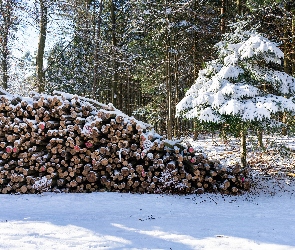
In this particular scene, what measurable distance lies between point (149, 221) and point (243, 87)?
4132mm

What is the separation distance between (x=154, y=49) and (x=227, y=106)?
393 inches

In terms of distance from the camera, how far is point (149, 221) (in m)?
4.87

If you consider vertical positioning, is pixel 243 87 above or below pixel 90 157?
above

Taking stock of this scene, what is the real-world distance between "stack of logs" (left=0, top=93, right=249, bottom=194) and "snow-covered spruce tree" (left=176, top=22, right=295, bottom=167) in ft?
3.99

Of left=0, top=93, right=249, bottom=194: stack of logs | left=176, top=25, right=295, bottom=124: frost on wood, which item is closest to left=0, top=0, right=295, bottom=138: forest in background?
left=176, top=25, right=295, bottom=124: frost on wood

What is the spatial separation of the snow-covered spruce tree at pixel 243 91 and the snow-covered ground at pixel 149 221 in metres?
1.87

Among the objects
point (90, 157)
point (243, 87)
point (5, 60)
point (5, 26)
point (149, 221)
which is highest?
point (5, 26)

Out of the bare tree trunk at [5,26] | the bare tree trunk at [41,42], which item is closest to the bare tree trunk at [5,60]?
the bare tree trunk at [5,26]

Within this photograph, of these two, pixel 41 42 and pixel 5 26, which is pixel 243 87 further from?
pixel 5 26

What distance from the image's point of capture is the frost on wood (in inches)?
266

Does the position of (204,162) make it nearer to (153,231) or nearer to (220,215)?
(220,215)

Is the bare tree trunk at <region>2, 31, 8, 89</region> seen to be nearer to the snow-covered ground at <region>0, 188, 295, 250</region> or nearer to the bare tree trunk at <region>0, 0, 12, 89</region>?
the bare tree trunk at <region>0, 0, 12, 89</region>

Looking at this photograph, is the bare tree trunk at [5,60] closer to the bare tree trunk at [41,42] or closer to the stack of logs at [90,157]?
the bare tree trunk at [41,42]

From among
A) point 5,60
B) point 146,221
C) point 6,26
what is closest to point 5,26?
point 6,26
